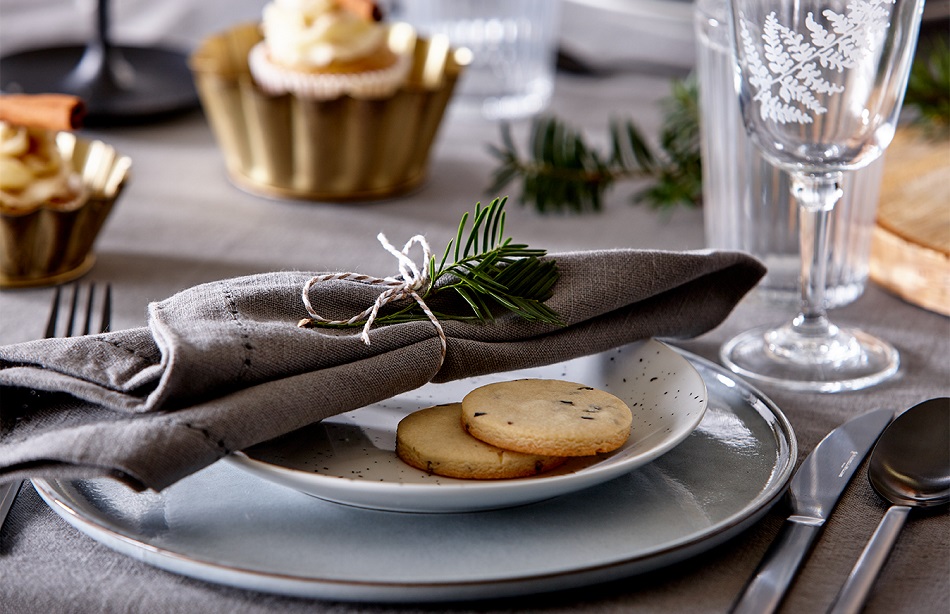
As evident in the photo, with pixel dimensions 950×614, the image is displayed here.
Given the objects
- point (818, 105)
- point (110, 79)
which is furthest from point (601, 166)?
point (110, 79)

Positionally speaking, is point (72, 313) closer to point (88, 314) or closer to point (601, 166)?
point (88, 314)

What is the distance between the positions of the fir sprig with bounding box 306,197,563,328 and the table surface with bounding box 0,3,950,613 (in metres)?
0.17

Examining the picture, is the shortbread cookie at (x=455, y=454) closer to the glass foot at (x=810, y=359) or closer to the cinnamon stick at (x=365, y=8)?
the glass foot at (x=810, y=359)

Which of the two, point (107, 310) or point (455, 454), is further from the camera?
point (107, 310)

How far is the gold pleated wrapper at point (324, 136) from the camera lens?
99 centimetres

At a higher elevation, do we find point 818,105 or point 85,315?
point 818,105

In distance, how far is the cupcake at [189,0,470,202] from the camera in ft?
3.26

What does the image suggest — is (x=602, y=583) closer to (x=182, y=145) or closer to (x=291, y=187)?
(x=291, y=187)

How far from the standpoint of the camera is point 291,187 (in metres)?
1.05

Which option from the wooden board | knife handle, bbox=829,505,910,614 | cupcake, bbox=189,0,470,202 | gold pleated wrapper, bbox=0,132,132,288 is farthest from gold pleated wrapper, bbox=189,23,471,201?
knife handle, bbox=829,505,910,614

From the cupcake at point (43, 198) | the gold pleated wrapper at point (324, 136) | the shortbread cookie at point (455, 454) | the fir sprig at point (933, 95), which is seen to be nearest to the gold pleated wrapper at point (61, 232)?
the cupcake at point (43, 198)

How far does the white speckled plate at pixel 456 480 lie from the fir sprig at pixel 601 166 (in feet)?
1.33

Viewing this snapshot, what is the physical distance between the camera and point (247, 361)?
0.49 metres

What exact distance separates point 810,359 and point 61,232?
56 centimetres
